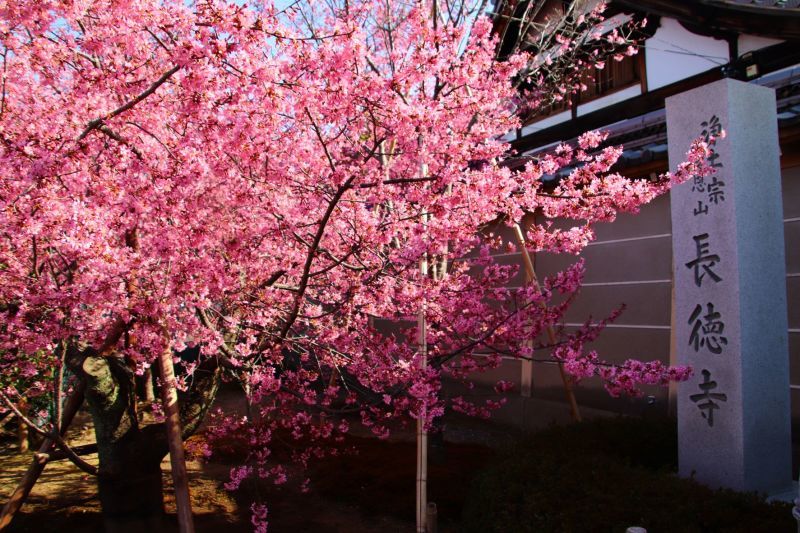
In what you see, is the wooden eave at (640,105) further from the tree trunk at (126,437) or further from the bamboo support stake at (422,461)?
the tree trunk at (126,437)

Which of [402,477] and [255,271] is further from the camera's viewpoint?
[402,477]

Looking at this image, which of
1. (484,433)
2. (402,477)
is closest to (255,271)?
(402,477)

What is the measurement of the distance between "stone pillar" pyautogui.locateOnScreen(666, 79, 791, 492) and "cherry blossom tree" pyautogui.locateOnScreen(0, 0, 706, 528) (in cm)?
74

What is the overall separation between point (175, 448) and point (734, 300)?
4.62 m

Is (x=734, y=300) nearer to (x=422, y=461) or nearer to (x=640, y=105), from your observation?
(x=422, y=461)

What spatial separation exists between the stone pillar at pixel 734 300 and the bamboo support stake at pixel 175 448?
13.6 ft

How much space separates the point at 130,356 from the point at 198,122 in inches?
89.6

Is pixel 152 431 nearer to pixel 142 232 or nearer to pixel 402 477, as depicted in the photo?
pixel 142 232

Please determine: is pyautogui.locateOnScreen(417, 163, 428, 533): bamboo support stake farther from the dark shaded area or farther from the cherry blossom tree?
the dark shaded area

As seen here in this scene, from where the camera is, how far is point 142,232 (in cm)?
569

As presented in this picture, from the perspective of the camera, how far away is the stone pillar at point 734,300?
5.20 meters

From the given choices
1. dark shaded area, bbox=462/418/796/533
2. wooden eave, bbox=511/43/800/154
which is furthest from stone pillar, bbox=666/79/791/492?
wooden eave, bbox=511/43/800/154

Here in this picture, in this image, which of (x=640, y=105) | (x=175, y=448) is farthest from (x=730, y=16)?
(x=175, y=448)

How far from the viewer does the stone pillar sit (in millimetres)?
5195
